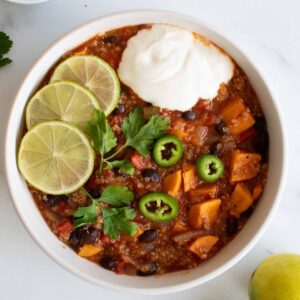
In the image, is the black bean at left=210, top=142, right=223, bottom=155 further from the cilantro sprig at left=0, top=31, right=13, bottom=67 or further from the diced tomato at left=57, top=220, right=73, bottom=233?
the cilantro sprig at left=0, top=31, right=13, bottom=67

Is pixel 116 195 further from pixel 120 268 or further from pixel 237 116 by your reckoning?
pixel 237 116

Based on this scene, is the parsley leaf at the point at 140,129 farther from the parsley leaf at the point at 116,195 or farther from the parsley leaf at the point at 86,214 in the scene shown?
the parsley leaf at the point at 86,214

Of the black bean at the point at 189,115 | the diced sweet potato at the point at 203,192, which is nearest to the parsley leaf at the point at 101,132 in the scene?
the black bean at the point at 189,115

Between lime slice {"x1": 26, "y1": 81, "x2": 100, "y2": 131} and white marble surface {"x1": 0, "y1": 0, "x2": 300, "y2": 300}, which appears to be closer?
lime slice {"x1": 26, "y1": 81, "x2": 100, "y2": 131}

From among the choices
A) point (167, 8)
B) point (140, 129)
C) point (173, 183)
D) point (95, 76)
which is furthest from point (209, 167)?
point (167, 8)

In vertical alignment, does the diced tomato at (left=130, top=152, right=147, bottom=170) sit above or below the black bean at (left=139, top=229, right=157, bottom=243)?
above

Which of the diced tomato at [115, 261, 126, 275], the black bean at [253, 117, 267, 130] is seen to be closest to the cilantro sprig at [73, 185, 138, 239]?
the diced tomato at [115, 261, 126, 275]
